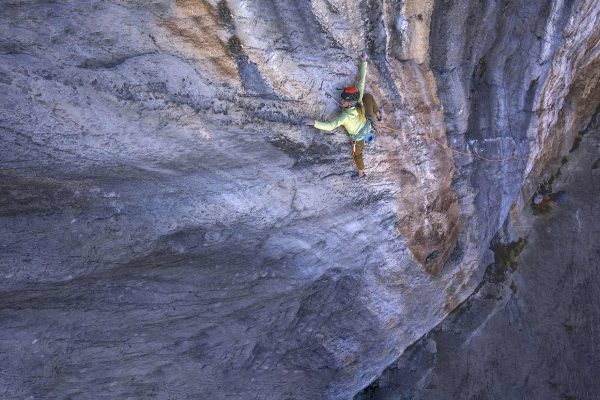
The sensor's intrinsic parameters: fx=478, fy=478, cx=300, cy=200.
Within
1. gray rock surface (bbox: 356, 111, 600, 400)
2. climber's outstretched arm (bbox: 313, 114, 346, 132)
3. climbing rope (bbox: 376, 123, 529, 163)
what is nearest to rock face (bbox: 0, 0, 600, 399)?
climbing rope (bbox: 376, 123, 529, 163)

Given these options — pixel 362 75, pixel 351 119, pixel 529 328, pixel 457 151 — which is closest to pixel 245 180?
pixel 351 119

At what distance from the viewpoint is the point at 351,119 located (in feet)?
16.9

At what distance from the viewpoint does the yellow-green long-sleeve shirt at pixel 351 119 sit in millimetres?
5121

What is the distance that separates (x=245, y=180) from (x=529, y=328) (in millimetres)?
5387

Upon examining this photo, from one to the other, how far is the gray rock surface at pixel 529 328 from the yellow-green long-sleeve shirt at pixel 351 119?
4.14 m

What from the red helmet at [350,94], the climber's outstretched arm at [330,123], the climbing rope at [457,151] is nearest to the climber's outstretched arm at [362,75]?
the red helmet at [350,94]

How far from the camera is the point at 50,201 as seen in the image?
15.5 ft

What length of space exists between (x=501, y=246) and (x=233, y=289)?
4743mm

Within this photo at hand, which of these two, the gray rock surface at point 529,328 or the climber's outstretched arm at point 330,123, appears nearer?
the climber's outstretched arm at point 330,123

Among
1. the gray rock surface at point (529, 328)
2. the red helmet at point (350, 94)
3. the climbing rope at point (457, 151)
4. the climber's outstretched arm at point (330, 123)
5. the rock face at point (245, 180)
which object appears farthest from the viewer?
the gray rock surface at point (529, 328)

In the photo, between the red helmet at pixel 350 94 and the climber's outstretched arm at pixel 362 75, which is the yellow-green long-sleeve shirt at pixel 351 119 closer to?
the climber's outstretched arm at pixel 362 75

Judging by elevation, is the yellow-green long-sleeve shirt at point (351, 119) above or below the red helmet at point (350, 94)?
below

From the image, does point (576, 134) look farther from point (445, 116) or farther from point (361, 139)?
point (361, 139)

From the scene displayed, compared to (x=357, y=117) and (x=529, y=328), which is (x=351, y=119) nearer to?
(x=357, y=117)
